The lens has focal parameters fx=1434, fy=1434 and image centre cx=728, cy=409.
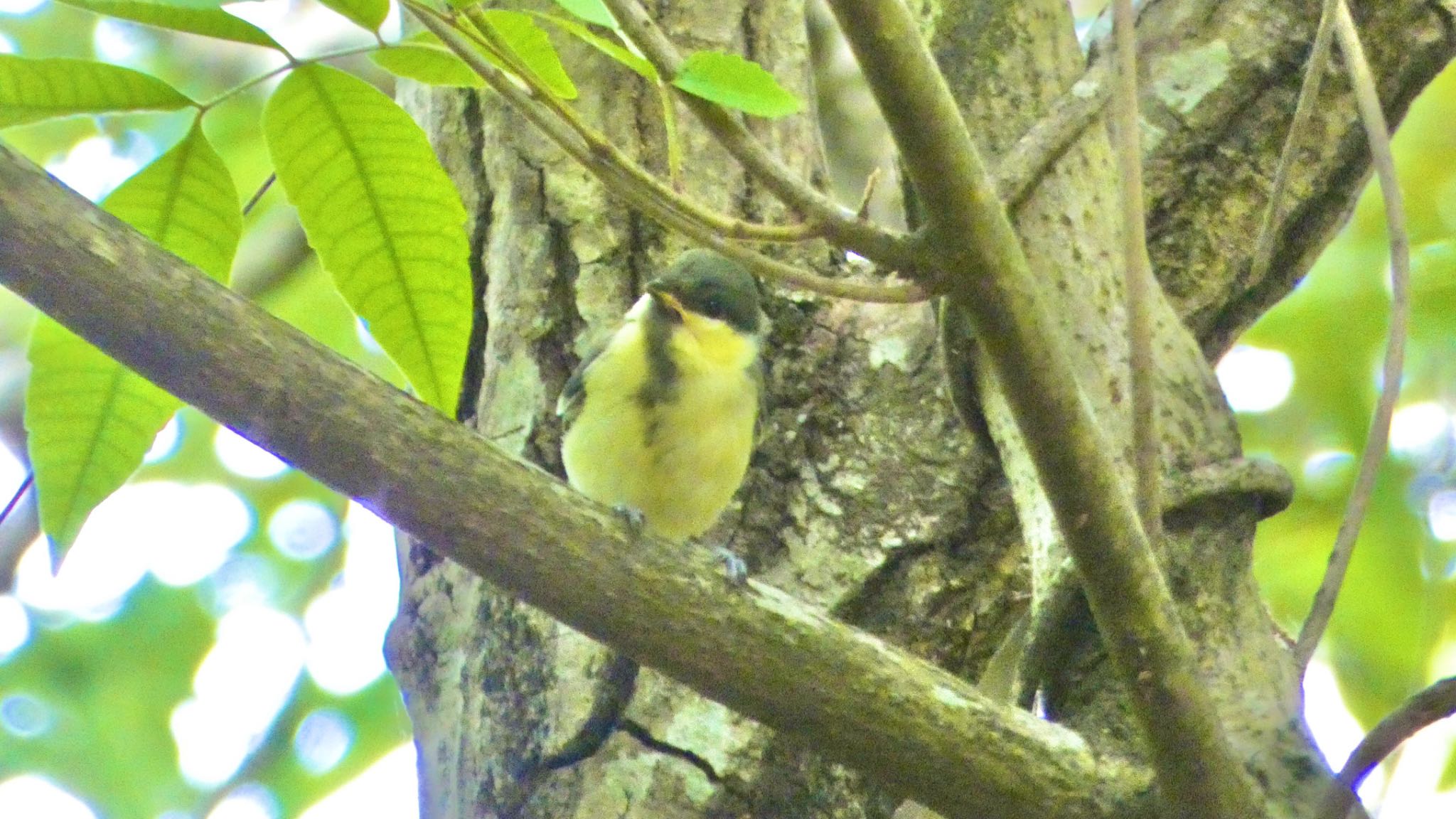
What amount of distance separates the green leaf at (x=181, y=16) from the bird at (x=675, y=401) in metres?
1.15

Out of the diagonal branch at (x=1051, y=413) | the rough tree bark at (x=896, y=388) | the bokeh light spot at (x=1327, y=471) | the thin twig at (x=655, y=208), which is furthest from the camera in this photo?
the bokeh light spot at (x=1327, y=471)

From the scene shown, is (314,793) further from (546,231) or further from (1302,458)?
(1302,458)

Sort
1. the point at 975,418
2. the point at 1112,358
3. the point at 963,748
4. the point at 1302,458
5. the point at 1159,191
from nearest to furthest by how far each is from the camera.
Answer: the point at 963,748
the point at 1112,358
the point at 975,418
the point at 1159,191
the point at 1302,458

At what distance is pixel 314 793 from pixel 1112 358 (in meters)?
3.02

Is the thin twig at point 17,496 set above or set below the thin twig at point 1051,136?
below

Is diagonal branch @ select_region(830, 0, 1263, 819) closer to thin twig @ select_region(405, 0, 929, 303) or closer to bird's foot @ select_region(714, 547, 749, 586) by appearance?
thin twig @ select_region(405, 0, 929, 303)

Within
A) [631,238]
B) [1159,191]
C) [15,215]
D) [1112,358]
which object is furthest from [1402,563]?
[15,215]

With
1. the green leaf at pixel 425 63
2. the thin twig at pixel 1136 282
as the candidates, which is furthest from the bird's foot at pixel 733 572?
the green leaf at pixel 425 63

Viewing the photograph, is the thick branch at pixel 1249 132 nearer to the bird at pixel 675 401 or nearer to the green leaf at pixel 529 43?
the bird at pixel 675 401

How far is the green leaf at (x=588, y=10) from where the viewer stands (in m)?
1.21

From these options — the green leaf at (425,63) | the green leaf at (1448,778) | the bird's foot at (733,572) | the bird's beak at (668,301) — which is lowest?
the bird's foot at (733,572)

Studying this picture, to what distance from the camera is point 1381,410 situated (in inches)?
67.7

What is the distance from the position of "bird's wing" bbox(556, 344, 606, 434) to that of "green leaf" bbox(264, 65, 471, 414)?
861mm

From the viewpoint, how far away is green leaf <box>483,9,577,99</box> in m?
1.37
